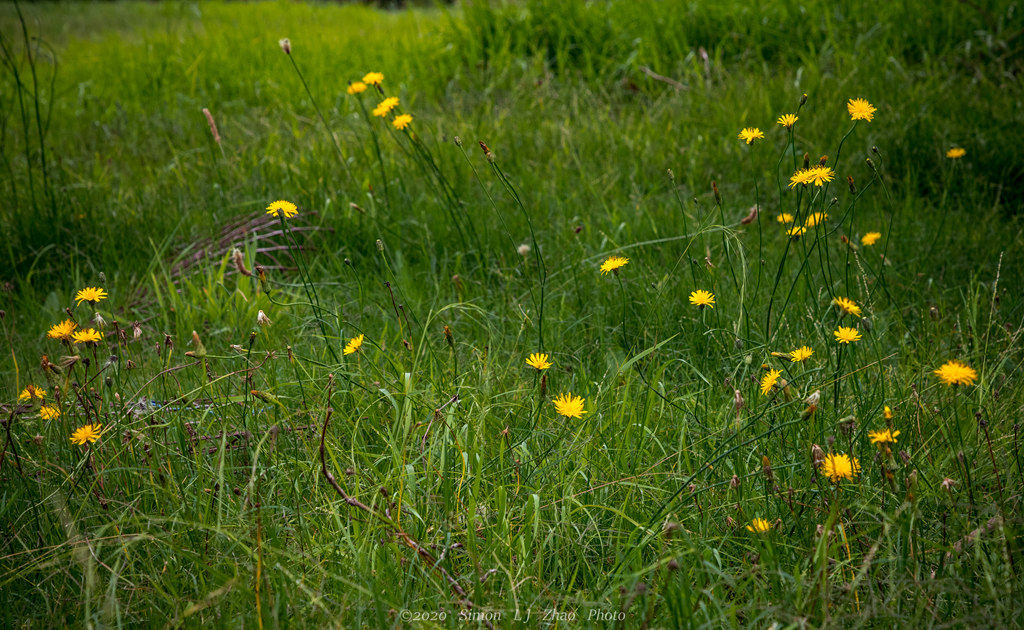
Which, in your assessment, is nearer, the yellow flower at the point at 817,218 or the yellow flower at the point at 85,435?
the yellow flower at the point at 85,435

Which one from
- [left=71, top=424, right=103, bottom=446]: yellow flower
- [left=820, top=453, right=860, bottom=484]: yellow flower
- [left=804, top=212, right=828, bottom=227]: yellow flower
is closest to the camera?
[left=820, top=453, right=860, bottom=484]: yellow flower

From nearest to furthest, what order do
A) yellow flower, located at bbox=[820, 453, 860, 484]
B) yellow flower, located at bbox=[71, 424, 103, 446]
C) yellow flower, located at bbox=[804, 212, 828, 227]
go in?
yellow flower, located at bbox=[820, 453, 860, 484] < yellow flower, located at bbox=[71, 424, 103, 446] < yellow flower, located at bbox=[804, 212, 828, 227]

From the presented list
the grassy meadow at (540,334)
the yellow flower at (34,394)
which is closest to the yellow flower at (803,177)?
the grassy meadow at (540,334)

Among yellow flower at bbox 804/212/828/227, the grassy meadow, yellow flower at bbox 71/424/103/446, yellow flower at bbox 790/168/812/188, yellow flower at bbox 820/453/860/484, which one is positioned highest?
yellow flower at bbox 790/168/812/188

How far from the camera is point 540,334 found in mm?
1588

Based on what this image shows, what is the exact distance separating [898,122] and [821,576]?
234 cm

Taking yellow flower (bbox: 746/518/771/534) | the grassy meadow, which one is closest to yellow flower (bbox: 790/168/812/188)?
the grassy meadow

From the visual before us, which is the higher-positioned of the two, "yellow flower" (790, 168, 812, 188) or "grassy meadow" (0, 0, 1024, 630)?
"yellow flower" (790, 168, 812, 188)

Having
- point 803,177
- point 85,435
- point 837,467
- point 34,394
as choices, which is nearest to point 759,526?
point 837,467

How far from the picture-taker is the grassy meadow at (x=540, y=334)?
1205mm

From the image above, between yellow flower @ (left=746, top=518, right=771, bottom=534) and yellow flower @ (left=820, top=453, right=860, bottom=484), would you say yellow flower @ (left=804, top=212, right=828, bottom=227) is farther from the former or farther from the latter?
yellow flower @ (left=746, top=518, right=771, bottom=534)

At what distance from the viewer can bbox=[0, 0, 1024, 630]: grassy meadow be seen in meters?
1.21

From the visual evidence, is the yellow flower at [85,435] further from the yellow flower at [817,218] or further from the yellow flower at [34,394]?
the yellow flower at [817,218]

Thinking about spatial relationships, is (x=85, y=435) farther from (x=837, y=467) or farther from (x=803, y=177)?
(x=803, y=177)
